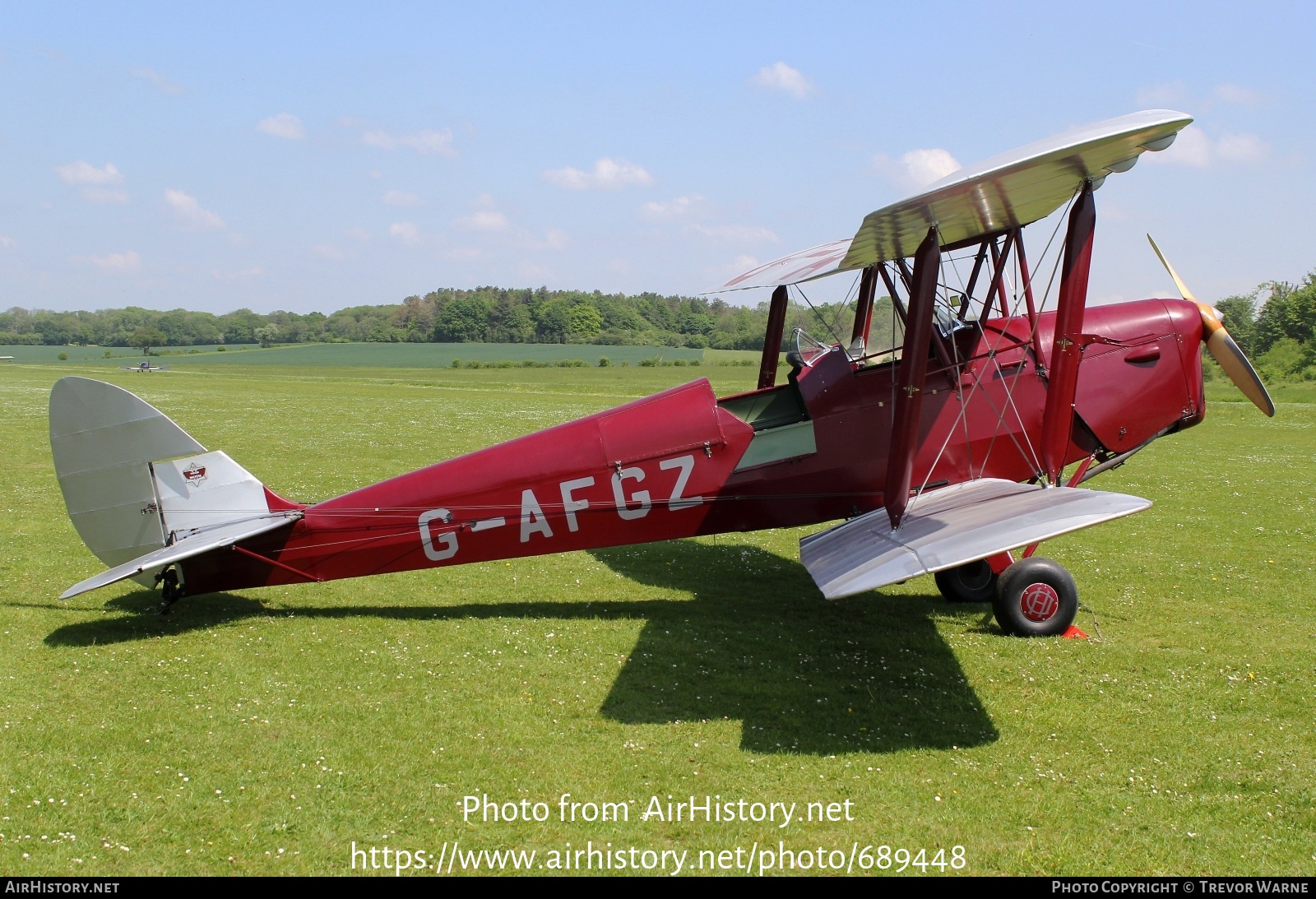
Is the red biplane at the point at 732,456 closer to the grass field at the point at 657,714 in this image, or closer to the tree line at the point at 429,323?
the grass field at the point at 657,714

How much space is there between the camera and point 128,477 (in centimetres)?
695

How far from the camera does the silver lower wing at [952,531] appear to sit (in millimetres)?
5121

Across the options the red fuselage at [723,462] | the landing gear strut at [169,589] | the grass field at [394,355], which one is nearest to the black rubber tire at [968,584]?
the red fuselage at [723,462]

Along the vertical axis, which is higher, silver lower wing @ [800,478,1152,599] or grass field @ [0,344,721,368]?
grass field @ [0,344,721,368]

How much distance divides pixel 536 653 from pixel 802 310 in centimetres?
385

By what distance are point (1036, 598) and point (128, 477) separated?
671cm

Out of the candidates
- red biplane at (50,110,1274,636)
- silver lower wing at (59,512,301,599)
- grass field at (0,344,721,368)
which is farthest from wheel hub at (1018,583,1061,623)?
grass field at (0,344,721,368)

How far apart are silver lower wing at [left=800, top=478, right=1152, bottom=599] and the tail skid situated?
423 centimetres

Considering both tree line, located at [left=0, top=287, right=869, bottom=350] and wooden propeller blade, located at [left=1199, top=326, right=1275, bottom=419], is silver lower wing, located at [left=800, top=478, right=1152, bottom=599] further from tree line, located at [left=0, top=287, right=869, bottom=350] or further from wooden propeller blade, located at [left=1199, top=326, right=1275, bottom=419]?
tree line, located at [left=0, top=287, right=869, bottom=350]

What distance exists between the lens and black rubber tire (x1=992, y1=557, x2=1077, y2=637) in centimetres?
648

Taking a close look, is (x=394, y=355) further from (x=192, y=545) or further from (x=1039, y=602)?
Result: (x=1039, y=602)

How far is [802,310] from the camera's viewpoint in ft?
27.3

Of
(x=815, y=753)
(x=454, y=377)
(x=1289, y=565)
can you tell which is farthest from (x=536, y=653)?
(x=454, y=377)

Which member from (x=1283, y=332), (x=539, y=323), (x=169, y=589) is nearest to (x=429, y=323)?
(x=539, y=323)
